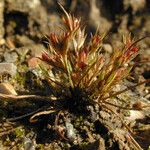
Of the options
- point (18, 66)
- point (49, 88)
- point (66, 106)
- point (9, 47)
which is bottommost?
point (66, 106)

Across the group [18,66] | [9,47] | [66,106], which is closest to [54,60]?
[66,106]

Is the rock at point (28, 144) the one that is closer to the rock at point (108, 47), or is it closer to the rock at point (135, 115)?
the rock at point (135, 115)

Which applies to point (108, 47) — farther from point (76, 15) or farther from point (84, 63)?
point (84, 63)

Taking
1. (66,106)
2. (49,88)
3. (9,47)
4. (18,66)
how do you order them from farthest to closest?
(9,47)
(18,66)
(49,88)
(66,106)

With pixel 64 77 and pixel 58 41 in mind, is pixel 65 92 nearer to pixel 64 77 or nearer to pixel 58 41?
pixel 64 77

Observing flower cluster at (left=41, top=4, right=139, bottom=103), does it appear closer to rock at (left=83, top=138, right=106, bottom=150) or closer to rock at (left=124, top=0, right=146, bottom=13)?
rock at (left=83, top=138, right=106, bottom=150)

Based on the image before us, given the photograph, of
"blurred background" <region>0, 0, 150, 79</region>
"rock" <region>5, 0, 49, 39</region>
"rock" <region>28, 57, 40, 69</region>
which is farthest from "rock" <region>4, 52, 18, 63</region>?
"rock" <region>5, 0, 49, 39</region>

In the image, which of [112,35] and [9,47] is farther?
[112,35]

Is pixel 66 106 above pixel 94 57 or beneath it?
beneath
